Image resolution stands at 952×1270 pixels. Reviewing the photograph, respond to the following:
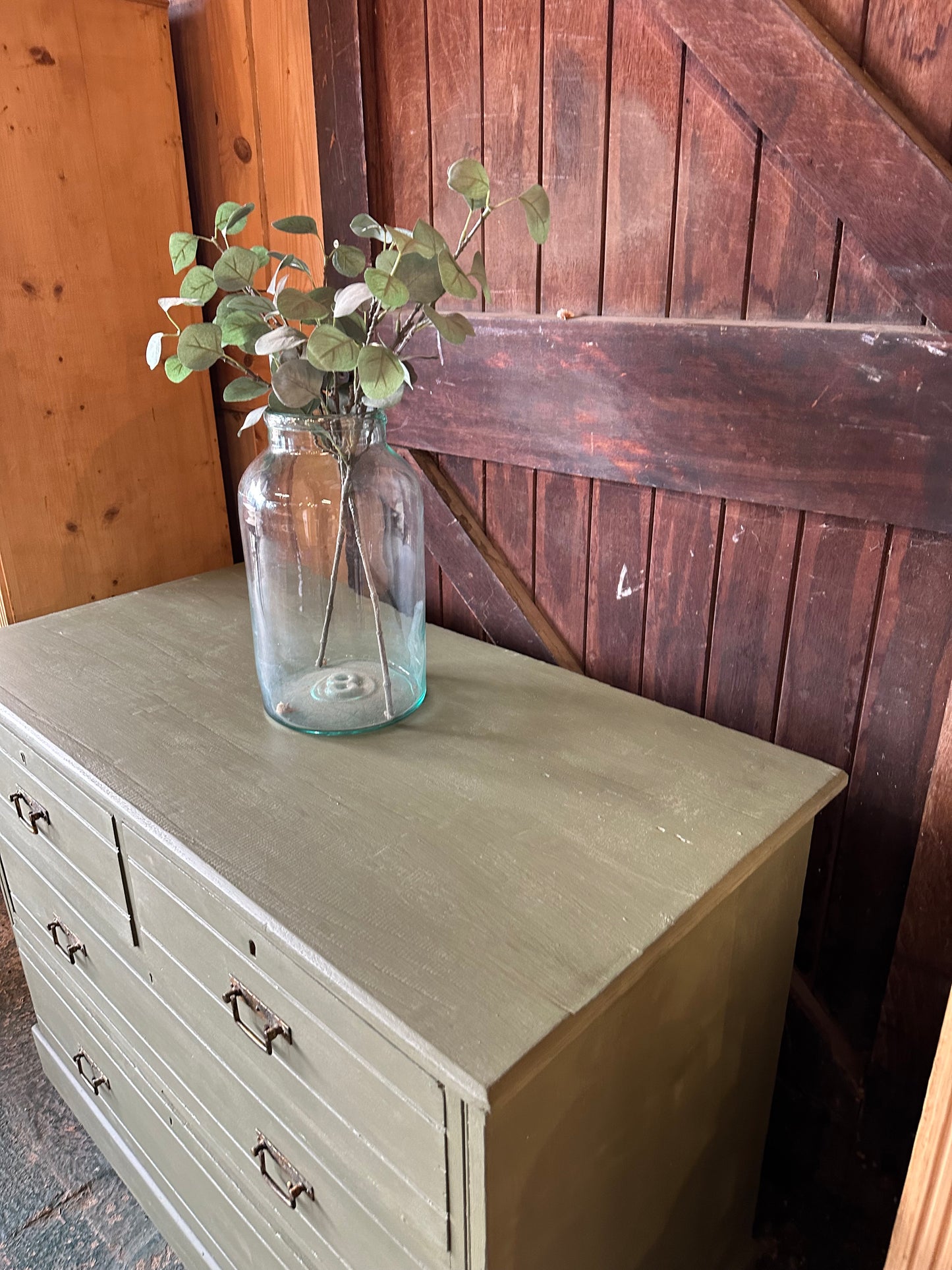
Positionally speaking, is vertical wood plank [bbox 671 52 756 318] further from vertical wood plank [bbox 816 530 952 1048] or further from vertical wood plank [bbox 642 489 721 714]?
vertical wood plank [bbox 816 530 952 1048]

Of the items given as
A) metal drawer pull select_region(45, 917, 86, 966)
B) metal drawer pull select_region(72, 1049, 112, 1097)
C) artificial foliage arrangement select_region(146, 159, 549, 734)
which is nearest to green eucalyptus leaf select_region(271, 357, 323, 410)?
artificial foliage arrangement select_region(146, 159, 549, 734)

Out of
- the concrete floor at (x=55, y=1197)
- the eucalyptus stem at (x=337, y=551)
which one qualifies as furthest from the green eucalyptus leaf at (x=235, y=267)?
the concrete floor at (x=55, y=1197)

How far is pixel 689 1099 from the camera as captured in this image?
96cm

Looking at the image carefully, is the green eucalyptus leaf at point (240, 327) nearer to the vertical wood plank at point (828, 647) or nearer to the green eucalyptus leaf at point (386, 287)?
the green eucalyptus leaf at point (386, 287)

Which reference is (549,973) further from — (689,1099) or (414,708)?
(414,708)

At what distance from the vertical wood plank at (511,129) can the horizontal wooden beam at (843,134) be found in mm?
241

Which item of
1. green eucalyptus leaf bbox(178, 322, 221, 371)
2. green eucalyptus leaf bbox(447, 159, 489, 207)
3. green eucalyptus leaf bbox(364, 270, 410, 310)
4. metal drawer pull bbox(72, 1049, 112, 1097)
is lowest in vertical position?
metal drawer pull bbox(72, 1049, 112, 1097)

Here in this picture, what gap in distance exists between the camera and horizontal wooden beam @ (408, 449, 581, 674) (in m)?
1.37

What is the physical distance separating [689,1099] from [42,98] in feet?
5.57

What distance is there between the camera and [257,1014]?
0.90 metres

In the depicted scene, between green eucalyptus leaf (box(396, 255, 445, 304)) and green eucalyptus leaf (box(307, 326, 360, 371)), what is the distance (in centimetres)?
8

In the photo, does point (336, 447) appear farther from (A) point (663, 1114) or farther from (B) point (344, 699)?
(A) point (663, 1114)

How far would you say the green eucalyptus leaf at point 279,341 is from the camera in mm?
911

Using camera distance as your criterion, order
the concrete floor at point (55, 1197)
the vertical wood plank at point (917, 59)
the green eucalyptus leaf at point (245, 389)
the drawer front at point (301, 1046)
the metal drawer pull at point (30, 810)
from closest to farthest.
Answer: the drawer front at point (301, 1046), the vertical wood plank at point (917, 59), the green eucalyptus leaf at point (245, 389), the metal drawer pull at point (30, 810), the concrete floor at point (55, 1197)
